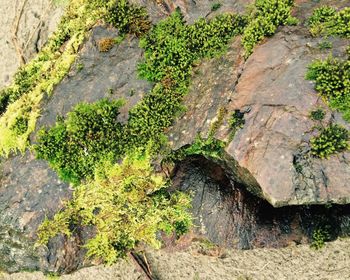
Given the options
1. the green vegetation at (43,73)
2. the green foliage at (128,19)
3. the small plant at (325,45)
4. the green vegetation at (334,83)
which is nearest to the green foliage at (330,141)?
the green vegetation at (334,83)

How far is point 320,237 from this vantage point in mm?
6414

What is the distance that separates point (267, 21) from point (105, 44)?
8.63 ft

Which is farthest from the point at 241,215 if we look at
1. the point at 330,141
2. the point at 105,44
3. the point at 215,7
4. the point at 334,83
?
the point at 105,44

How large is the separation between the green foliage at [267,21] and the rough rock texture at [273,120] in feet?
0.40

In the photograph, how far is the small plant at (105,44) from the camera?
704cm

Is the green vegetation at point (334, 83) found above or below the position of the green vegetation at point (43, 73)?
below

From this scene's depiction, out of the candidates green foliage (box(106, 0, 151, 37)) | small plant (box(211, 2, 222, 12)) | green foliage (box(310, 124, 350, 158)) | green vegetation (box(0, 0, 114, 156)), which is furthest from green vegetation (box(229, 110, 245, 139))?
green vegetation (box(0, 0, 114, 156))

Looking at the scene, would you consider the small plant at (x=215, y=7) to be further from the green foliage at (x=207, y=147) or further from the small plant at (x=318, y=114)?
the small plant at (x=318, y=114)

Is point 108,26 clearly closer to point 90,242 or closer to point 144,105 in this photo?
point 144,105

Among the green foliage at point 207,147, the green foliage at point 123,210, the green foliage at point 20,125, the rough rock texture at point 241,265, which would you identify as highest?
the green foliage at point 20,125

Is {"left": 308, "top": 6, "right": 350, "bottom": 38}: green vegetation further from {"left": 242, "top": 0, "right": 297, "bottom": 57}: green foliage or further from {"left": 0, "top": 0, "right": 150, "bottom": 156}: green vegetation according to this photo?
{"left": 0, "top": 0, "right": 150, "bottom": 156}: green vegetation

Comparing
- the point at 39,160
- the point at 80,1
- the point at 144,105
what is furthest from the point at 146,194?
the point at 80,1

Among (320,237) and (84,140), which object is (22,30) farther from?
(320,237)

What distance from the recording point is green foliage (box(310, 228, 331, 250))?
6.36 metres
